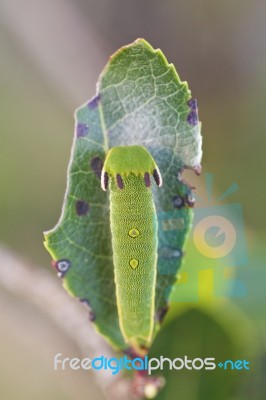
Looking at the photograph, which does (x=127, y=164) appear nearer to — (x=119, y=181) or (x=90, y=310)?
(x=119, y=181)

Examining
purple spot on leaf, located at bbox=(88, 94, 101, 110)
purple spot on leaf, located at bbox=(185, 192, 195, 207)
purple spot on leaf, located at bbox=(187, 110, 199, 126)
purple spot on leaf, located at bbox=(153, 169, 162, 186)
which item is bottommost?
purple spot on leaf, located at bbox=(185, 192, 195, 207)

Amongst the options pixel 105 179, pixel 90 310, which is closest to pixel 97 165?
pixel 105 179

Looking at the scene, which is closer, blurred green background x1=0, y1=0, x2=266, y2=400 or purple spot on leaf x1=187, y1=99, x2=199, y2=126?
purple spot on leaf x1=187, y1=99, x2=199, y2=126

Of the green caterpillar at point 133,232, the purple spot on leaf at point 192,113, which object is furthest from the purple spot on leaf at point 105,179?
the purple spot on leaf at point 192,113

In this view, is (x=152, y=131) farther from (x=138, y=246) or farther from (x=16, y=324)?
(x=16, y=324)

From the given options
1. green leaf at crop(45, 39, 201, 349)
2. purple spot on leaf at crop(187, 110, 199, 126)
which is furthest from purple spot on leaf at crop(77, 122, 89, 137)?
purple spot on leaf at crop(187, 110, 199, 126)

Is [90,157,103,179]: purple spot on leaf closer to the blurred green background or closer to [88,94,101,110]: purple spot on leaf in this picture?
[88,94,101,110]: purple spot on leaf
